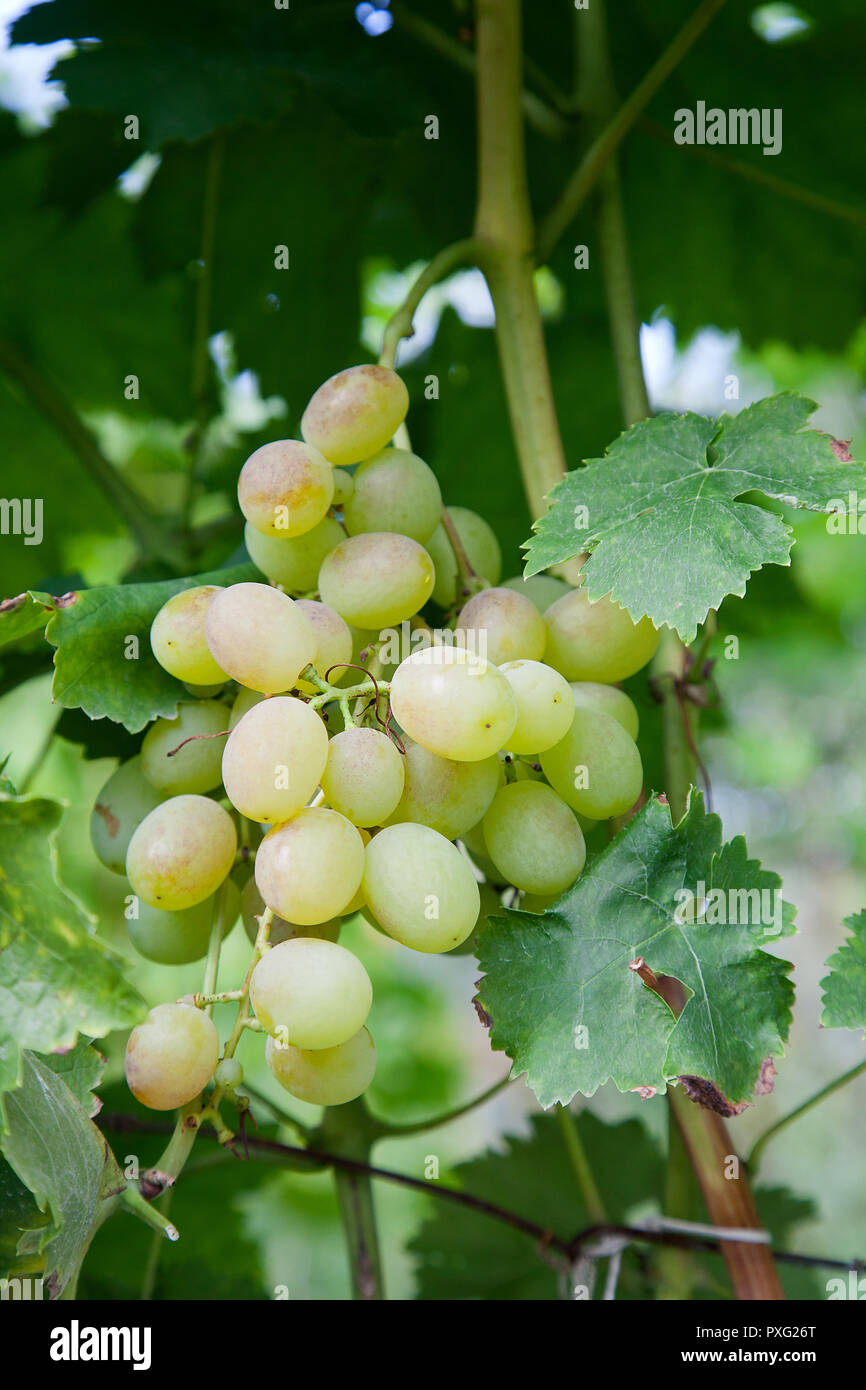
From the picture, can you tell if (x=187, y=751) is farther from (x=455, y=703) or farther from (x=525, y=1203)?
(x=525, y=1203)

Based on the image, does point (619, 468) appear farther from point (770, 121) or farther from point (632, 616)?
point (770, 121)

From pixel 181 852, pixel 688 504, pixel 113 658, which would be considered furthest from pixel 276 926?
pixel 688 504

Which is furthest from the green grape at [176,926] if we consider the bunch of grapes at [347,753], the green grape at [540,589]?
the green grape at [540,589]

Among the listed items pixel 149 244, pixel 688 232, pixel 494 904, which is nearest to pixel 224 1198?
pixel 494 904

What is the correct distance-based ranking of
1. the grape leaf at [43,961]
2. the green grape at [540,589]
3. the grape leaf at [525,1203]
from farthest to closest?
1. the grape leaf at [525,1203]
2. the green grape at [540,589]
3. the grape leaf at [43,961]

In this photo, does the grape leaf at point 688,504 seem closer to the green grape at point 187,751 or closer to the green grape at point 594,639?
the green grape at point 594,639
